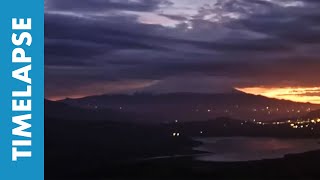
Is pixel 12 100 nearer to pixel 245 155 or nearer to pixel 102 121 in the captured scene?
pixel 245 155

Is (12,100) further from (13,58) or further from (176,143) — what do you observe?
(176,143)

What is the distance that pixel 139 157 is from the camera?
55.6 m

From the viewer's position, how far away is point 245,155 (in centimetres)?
6200

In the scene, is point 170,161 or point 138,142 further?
point 138,142

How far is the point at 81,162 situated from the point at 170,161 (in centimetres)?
911

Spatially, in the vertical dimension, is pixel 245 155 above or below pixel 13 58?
below

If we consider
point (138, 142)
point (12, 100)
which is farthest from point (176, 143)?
point (12, 100)

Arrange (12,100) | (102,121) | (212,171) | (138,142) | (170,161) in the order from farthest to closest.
A: (102,121) < (138,142) < (170,161) < (212,171) < (12,100)

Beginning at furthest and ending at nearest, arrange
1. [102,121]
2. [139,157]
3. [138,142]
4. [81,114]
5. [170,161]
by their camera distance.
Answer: [81,114], [102,121], [138,142], [139,157], [170,161]

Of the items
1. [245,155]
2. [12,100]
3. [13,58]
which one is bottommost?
[245,155]

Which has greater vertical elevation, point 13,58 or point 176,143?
point 13,58

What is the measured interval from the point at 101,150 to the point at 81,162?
12733 mm

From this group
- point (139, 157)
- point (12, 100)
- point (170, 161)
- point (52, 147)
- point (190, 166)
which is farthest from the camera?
point (52, 147)

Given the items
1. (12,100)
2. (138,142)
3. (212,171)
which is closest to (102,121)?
(138,142)
